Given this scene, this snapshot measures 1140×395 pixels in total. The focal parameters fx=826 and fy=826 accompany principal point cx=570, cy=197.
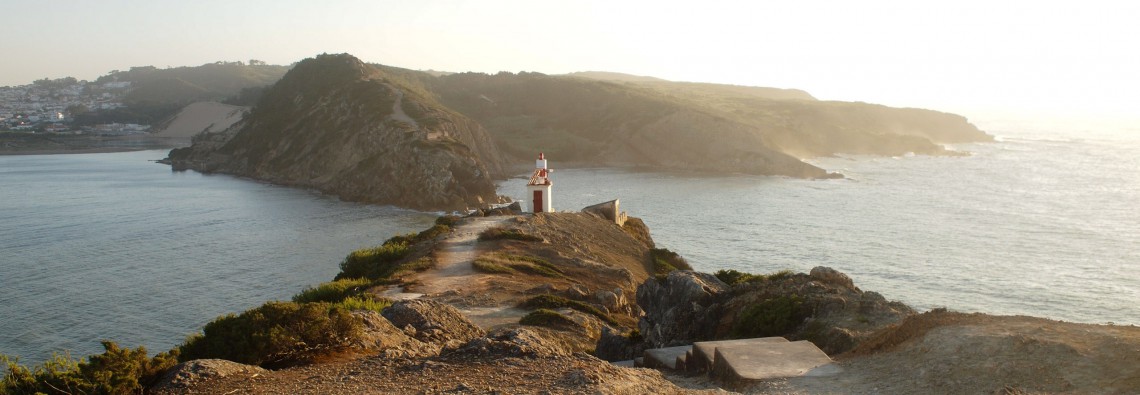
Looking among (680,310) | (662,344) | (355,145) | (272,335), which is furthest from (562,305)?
(355,145)

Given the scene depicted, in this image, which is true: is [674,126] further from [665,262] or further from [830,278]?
[830,278]

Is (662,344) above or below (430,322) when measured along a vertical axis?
below

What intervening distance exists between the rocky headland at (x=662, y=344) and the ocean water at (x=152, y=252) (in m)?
12.1

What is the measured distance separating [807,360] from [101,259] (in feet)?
134

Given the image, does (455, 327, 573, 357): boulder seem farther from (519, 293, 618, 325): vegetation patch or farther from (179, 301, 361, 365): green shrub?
(519, 293, 618, 325): vegetation patch

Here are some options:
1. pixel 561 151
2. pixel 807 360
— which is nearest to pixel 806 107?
pixel 561 151

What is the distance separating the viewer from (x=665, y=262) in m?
37.2

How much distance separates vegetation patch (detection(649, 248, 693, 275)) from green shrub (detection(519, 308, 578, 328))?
15558mm

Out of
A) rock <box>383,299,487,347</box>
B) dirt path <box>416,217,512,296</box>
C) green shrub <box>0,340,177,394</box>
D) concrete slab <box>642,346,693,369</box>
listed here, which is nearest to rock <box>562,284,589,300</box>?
dirt path <box>416,217,512,296</box>

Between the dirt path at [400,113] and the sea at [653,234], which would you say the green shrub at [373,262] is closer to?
the sea at [653,234]

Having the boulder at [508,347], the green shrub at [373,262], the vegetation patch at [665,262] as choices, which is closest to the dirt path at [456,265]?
the green shrub at [373,262]

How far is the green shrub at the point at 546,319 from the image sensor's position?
19.9 m

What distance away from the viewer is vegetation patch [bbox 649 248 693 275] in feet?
119

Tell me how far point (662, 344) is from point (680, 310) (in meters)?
1.00
